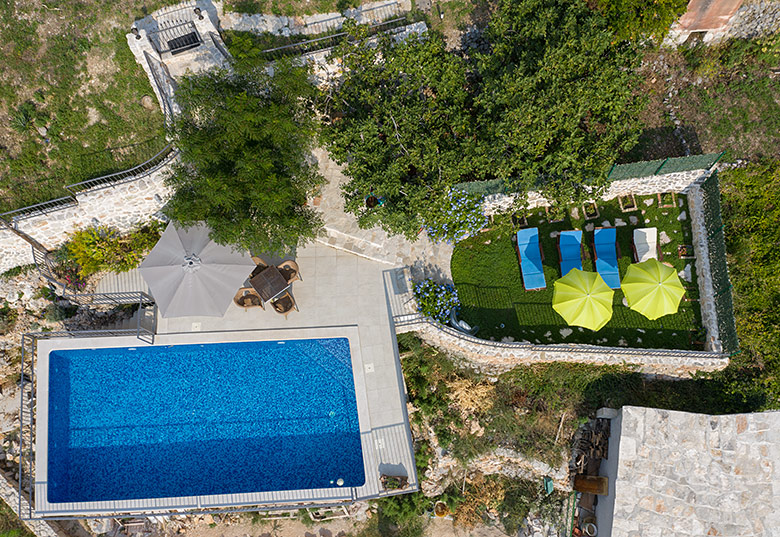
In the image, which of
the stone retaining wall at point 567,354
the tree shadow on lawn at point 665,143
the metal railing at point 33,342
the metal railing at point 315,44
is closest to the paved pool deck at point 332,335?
the metal railing at point 33,342

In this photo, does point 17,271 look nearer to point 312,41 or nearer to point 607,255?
point 312,41

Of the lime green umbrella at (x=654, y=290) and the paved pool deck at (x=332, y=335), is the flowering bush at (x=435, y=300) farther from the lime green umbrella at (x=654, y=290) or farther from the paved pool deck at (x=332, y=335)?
the lime green umbrella at (x=654, y=290)

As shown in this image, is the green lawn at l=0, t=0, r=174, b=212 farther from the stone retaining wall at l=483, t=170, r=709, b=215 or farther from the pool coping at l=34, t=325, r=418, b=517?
the stone retaining wall at l=483, t=170, r=709, b=215

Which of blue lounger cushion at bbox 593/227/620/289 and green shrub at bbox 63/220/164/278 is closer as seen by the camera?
green shrub at bbox 63/220/164/278

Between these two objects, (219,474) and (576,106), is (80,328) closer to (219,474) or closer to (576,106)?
(219,474)

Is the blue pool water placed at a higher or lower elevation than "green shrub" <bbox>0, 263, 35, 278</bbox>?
lower

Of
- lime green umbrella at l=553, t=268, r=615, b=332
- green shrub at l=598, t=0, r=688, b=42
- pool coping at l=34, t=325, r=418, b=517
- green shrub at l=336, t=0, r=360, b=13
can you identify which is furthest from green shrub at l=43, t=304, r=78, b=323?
green shrub at l=598, t=0, r=688, b=42

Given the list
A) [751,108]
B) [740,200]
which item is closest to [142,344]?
[740,200]
